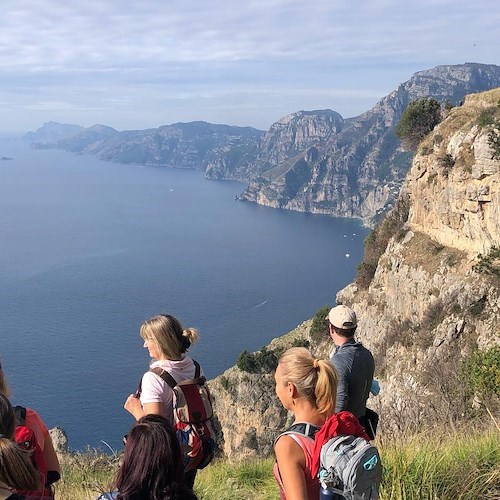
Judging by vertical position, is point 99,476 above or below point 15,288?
above

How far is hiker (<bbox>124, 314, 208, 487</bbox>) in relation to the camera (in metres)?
4.03

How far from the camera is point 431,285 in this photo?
87.1 feet

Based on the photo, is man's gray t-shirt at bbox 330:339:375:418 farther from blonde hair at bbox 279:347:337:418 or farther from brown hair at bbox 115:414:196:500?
brown hair at bbox 115:414:196:500

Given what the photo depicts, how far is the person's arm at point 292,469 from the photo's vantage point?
285 cm

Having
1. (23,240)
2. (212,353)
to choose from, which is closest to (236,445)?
(212,353)

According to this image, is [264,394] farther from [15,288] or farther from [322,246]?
[322,246]

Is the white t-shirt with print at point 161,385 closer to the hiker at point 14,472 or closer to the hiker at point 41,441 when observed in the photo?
the hiker at point 41,441

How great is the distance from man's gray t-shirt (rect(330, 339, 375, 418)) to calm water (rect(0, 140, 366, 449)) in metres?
40.0

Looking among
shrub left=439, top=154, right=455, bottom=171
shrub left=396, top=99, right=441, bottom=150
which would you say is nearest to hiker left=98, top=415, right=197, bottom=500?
shrub left=439, top=154, right=455, bottom=171

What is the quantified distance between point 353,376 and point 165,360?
1.54m

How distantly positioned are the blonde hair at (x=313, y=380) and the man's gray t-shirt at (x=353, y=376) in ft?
4.02

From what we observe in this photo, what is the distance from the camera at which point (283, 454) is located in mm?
2889

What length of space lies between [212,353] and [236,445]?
27548 millimetres

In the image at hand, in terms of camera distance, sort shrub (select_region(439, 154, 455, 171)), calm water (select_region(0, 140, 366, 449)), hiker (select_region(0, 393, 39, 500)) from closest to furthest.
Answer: hiker (select_region(0, 393, 39, 500))
shrub (select_region(439, 154, 455, 171))
calm water (select_region(0, 140, 366, 449))
